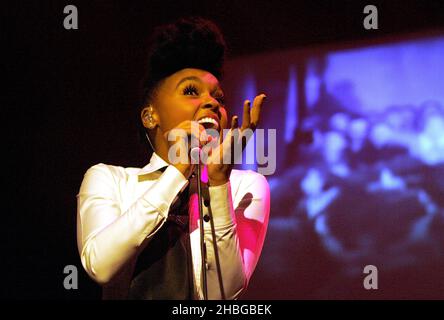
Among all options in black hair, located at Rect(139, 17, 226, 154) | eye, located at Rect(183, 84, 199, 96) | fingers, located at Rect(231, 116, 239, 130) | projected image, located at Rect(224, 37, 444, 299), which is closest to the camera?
fingers, located at Rect(231, 116, 239, 130)

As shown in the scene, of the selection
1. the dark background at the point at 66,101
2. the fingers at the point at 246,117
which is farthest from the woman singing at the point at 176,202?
the dark background at the point at 66,101

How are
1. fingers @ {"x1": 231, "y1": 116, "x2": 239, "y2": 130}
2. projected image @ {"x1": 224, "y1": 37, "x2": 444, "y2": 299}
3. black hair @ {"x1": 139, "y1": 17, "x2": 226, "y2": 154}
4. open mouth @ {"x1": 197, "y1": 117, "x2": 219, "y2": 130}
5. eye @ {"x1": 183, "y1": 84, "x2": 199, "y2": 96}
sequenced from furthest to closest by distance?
1. projected image @ {"x1": 224, "y1": 37, "x2": 444, "y2": 299}
2. black hair @ {"x1": 139, "y1": 17, "x2": 226, "y2": 154}
3. eye @ {"x1": 183, "y1": 84, "x2": 199, "y2": 96}
4. open mouth @ {"x1": 197, "y1": 117, "x2": 219, "y2": 130}
5. fingers @ {"x1": 231, "y1": 116, "x2": 239, "y2": 130}

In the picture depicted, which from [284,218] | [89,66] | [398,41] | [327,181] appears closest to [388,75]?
[398,41]

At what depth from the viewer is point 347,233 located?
2574mm

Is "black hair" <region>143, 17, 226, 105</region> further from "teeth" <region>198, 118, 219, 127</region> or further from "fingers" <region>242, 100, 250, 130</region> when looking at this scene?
"fingers" <region>242, 100, 250, 130</region>

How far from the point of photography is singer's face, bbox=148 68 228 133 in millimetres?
2023

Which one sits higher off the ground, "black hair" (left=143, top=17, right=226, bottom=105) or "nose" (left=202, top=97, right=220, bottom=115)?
"black hair" (left=143, top=17, right=226, bottom=105)

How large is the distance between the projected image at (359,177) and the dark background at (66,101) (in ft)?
0.42

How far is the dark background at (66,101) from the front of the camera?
2613mm

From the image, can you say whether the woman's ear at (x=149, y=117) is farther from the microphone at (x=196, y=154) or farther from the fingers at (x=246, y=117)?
the fingers at (x=246, y=117)

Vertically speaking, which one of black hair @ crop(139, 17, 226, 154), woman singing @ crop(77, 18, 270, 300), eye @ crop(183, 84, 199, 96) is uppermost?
black hair @ crop(139, 17, 226, 154)

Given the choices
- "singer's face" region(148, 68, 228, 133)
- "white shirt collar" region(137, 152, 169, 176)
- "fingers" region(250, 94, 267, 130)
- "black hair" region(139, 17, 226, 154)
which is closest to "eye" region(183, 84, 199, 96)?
"singer's face" region(148, 68, 228, 133)

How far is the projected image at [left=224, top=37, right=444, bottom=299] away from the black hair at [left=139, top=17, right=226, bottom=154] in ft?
1.75

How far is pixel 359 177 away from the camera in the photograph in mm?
2607
